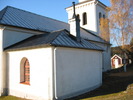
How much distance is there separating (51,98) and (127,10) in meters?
16.0

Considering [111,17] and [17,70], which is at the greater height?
[111,17]

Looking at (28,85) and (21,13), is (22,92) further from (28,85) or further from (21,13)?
(21,13)

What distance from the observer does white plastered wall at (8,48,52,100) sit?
30.5 ft

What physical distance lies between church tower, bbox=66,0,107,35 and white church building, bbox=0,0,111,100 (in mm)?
12031

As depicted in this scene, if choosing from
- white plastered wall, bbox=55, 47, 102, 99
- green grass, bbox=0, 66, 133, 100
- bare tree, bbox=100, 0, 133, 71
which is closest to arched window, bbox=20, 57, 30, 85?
green grass, bbox=0, 66, 133, 100

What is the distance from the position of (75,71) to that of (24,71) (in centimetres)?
393

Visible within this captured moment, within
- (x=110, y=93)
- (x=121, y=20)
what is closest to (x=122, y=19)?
(x=121, y=20)

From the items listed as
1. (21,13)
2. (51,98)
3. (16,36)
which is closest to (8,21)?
(16,36)

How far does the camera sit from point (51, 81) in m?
9.12

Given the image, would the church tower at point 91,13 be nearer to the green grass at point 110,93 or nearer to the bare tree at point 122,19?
the bare tree at point 122,19

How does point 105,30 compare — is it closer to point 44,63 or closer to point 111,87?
point 111,87

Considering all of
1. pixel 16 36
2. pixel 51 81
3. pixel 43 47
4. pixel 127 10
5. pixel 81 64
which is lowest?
pixel 51 81

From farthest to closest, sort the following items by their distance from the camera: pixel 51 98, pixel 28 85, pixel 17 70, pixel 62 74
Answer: pixel 17 70
pixel 28 85
pixel 62 74
pixel 51 98

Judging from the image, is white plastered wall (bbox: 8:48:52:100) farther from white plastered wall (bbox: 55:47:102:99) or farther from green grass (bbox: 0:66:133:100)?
green grass (bbox: 0:66:133:100)
